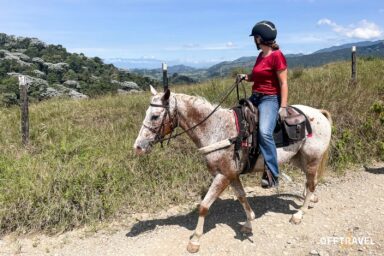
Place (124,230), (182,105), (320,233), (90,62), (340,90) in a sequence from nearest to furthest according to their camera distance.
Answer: (182,105) → (320,233) → (124,230) → (340,90) → (90,62)

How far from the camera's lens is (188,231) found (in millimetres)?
5289

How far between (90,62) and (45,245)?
38.8 metres

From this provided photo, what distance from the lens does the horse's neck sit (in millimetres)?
4758

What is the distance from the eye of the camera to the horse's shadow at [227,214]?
5.47m

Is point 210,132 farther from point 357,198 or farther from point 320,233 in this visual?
point 357,198

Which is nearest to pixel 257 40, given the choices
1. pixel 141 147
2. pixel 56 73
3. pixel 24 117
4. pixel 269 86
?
pixel 269 86

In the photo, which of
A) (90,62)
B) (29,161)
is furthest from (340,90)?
(90,62)

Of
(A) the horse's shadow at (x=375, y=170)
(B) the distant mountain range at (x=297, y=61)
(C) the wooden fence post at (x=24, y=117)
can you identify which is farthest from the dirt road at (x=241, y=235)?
(B) the distant mountain range at (x=297, y=61)

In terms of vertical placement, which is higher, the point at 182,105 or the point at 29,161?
the point at 182,105

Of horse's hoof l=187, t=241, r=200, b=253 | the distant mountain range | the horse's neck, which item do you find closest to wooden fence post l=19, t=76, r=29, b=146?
the horse's neck

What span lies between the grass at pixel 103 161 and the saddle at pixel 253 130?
5.79ft

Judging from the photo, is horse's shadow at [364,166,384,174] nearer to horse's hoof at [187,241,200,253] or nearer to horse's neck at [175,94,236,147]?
horse's neck at [175,94,236,147]

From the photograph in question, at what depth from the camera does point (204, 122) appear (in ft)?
15.8

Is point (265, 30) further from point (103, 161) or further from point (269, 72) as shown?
point (103, 161)
